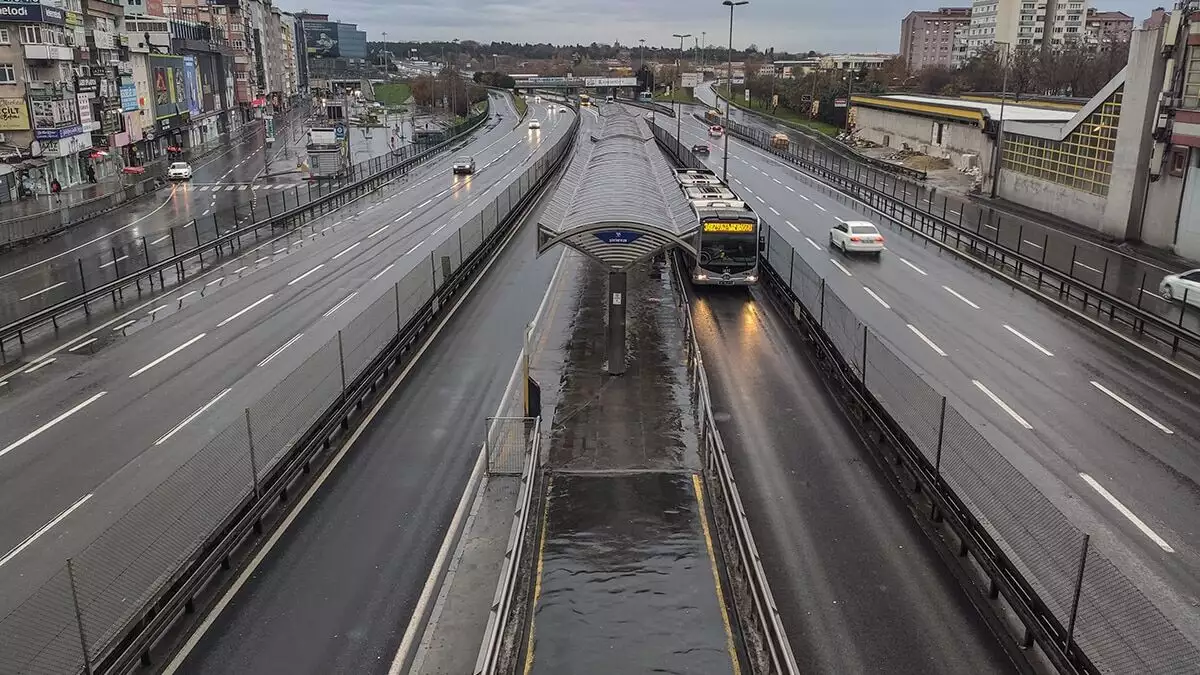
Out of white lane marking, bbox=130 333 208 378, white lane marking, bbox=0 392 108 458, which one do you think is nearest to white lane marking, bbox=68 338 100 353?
white lane marking, bbox=130 333 208 378

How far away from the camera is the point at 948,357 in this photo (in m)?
22.2

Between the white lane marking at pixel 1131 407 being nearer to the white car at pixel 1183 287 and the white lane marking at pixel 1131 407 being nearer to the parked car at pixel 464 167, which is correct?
the white car at pixel 1183 287

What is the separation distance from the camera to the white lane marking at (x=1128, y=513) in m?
13.0

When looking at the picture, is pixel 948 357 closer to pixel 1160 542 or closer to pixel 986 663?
pixel 1160 542

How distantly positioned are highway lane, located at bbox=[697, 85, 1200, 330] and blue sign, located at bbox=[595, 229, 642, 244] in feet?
52.4

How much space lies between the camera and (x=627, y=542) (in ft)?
39.8

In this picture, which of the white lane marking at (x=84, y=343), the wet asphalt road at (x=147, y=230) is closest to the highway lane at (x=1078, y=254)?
the white lane marking at (x=84, y=343)

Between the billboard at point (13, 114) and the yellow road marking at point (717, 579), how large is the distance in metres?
54.3

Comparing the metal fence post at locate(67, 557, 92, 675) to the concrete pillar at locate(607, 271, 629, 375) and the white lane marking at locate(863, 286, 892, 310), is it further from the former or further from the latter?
the white lane marking at locate(863, 286, 892, 310)

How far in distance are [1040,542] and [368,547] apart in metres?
9.11

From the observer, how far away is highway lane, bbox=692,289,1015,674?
10422 mm

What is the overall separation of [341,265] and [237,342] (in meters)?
11.1

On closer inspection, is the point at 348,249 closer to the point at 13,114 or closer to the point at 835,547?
the point at 13,114

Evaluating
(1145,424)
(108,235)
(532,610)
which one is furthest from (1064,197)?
(108,235)
